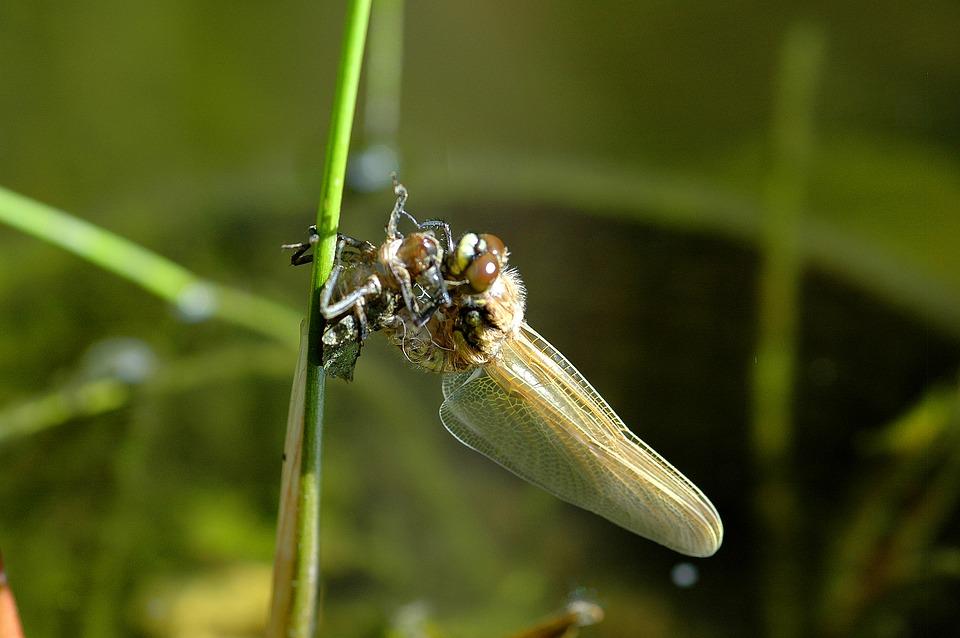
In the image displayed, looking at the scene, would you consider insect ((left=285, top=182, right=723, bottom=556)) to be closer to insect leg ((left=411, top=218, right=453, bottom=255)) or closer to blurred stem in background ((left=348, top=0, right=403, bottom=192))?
insect leg ((left=411, top=218, right=453, bottom=255))

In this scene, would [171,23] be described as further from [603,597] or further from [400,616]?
[603,597]

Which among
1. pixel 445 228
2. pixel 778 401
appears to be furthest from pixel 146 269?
pixel 778 401

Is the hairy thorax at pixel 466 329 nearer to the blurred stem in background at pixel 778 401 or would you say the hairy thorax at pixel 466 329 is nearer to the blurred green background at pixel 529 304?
the blurred green background at pixel 529 304

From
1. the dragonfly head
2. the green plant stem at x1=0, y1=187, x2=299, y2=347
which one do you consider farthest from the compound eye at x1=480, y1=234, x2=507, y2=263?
the green plant stem at x1=0, y1=187, x2=299, y2=347

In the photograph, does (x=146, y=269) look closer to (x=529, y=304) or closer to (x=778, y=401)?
(x=529, y=304)

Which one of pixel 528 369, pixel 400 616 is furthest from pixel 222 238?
pixel 528 369

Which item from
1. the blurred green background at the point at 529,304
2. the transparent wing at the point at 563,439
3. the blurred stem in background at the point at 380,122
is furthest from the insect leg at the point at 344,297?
the blurred stem in background at the point at 380,122
